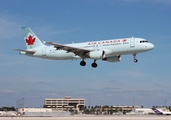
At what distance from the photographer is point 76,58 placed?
265 feet

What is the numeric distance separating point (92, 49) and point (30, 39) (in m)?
20.8

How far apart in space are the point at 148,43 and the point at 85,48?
13.6 meters

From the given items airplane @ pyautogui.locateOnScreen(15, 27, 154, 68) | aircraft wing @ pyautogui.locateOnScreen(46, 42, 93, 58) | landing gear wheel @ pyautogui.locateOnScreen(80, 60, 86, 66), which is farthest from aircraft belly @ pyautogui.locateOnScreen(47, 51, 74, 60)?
landing gear wheel @ pyautogui.locateOnScreen(80, 60, 86, 66)

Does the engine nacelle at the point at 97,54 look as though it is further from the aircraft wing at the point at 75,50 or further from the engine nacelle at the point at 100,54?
the aircraft wing at the point at 75,50

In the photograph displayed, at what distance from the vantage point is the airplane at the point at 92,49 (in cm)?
7200

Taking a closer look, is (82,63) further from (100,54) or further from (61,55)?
(100,54)

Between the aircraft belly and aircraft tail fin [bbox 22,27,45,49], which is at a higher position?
aircraft tail fin [bbox 22,27,45,49]

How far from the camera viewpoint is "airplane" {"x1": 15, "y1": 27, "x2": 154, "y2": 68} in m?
72.0

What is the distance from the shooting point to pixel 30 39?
91.5 meters

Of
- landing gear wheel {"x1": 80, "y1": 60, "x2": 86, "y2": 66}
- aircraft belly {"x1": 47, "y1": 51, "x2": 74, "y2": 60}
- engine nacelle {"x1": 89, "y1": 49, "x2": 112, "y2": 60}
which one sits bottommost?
landing gear wheel {"x1": 80, "y1": 60, "x2": 86, "y2": 66}

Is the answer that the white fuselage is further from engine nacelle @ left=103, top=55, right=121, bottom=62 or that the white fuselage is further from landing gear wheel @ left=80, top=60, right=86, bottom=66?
engine nacelle @ left=103, top=55, right=121, bottom=62

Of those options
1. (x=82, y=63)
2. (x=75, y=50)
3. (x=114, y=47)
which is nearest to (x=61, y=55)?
(x=75, y=50)

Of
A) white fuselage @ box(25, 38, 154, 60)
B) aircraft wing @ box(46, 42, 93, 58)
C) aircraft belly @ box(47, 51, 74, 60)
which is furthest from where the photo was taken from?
aircraft belly @ box(47, 51, 74, 60)

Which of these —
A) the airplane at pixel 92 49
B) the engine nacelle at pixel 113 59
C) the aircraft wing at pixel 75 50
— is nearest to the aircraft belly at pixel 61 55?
the airplane at pixel 92 49
